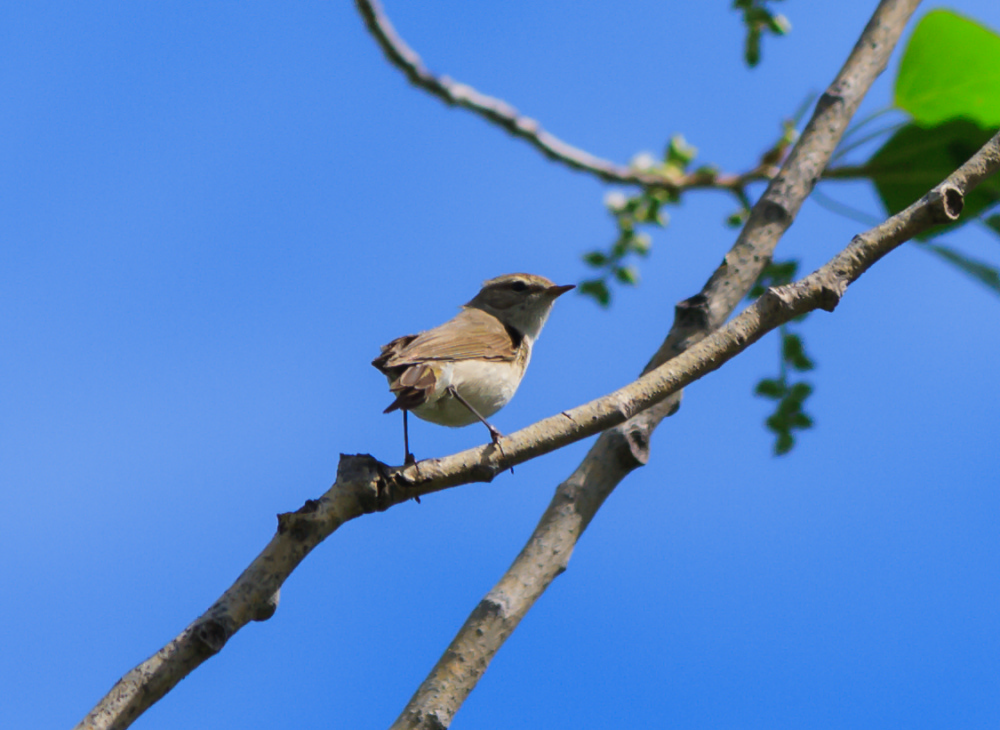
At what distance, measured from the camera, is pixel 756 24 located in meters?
4.98

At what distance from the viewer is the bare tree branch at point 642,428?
297 centimetres

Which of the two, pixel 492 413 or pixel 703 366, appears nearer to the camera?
pixel 703 366

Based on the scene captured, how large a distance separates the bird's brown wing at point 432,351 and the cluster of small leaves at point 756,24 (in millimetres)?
2044

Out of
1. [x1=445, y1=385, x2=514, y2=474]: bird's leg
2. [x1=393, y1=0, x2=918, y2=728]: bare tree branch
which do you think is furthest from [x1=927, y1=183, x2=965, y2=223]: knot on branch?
[x1=445, y1=385, x2=514, y2=474]: bird's leg

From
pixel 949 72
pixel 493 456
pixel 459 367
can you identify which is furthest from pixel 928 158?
pixel 493 456

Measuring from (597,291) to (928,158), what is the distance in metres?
1.97

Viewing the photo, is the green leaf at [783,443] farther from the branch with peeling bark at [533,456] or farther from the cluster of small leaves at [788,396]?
the branch with peeling bark at [533,456]

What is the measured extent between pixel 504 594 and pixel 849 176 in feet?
10.8

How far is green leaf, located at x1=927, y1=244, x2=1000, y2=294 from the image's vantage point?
4645 mm

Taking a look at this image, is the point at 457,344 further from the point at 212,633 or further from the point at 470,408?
the point at 212,633

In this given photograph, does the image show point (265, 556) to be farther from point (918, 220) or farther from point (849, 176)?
point (849, 176)

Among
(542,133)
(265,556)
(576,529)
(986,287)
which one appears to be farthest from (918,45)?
(265,556)

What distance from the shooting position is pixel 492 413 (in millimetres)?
5012

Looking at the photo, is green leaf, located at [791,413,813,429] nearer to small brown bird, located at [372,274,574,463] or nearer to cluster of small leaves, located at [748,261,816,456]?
cluster of small leaves, located at [748,261,816,456]
